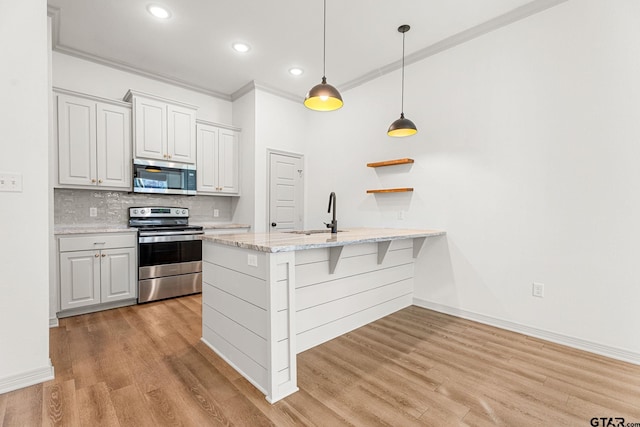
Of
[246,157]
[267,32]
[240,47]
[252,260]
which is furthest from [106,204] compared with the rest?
[252,260]

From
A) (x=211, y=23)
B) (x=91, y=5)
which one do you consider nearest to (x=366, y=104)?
(x=211, y=23)

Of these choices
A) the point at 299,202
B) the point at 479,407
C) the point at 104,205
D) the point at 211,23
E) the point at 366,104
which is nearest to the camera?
the point at 479,407

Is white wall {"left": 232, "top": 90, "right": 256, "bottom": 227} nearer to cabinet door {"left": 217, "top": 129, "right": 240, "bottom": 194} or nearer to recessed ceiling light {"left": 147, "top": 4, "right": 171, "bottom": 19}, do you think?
cabinet door {"left": 217, "top": 129, "right": 240, "bottom": 194}

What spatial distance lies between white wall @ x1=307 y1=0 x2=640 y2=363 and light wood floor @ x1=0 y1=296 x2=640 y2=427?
0.43 metres

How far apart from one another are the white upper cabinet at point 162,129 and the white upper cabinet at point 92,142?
0.13 meters

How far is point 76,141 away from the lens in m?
3.35

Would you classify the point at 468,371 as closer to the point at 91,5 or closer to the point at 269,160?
the point at 269,160

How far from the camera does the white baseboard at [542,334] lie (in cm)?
233

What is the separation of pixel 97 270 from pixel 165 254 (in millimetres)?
695

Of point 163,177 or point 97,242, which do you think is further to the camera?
point 163,177

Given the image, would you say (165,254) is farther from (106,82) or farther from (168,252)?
(106,82)

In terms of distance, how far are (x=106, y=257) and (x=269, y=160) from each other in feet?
8.04

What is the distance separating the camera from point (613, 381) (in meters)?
2.03

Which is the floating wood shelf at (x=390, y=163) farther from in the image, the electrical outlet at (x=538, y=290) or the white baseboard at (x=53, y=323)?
the white baseboard at (x=53, y=323)
